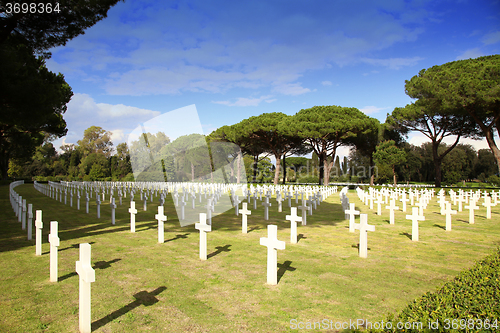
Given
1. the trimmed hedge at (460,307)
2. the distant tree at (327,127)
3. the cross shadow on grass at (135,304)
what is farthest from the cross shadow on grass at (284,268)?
the distant tree at (327,127)

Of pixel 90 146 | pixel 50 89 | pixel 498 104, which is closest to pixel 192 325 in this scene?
pixel 50 89

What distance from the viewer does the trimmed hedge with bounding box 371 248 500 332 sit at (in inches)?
88.7

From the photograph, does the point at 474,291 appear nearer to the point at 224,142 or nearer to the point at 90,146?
the point at 224,142

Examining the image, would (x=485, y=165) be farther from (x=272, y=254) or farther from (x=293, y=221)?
(x=272, y=254)

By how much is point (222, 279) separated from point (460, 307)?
3.06 m

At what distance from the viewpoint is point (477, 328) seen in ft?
7.17

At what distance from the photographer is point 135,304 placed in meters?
3.59

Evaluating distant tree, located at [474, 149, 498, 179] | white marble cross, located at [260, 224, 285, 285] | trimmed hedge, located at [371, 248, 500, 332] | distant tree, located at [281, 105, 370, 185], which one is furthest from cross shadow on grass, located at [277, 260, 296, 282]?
distant tree, located at [474, 149, 498, 179]

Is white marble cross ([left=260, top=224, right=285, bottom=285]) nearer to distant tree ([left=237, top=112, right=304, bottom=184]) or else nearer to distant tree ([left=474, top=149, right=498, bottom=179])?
distant tree ([left=237, top=112, right=304, bottom=184])

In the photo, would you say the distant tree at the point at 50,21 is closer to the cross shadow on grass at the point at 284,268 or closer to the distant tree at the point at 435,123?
the cross shadow on grass at the point at 284,268

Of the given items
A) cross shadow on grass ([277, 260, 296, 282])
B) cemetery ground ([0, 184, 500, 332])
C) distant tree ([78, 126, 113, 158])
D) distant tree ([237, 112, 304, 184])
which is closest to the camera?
cemetery ground ([0, 184, 500, 332])

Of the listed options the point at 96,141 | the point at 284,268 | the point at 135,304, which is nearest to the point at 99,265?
the point at 135,304

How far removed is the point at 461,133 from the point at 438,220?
2507 cm

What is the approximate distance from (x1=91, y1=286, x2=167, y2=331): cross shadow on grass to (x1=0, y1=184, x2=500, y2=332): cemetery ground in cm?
1
